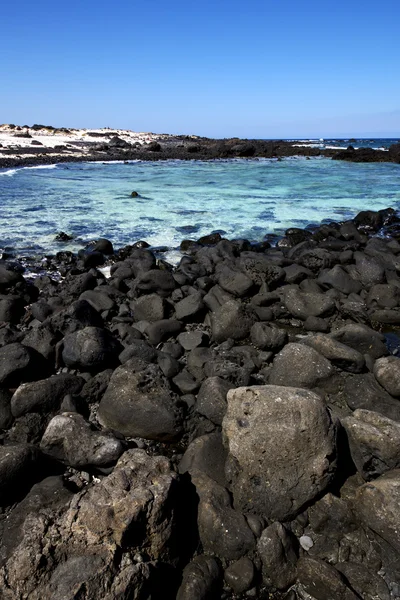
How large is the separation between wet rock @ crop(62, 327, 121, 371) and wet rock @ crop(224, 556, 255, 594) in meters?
3.52

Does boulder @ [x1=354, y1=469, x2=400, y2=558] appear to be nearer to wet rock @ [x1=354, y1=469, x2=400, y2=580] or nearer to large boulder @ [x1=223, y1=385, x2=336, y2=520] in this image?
wet rock @ [x1=354, y1=469, x2=400, y2=580]

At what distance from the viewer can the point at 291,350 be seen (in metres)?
5.93

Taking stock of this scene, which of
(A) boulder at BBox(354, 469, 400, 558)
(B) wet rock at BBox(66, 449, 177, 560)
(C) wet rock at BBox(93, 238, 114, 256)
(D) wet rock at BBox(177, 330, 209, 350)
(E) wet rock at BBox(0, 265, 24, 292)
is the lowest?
(C) wet rock at BBox(93, 238, 114, 256)

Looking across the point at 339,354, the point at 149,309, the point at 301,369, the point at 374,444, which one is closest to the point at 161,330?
the point at 149,309

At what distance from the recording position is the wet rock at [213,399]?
→ 17.2ft

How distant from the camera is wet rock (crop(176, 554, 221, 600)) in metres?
3.43

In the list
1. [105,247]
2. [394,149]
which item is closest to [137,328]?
[105,247]

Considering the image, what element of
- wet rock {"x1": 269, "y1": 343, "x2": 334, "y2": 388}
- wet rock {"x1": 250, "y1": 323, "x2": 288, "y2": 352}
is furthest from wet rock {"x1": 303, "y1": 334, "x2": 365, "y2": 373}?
wet rock {"x1": 250, "y1": 323, "x2": 288, "y2": 352}

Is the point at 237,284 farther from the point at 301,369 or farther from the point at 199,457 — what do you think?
the point at 199,457

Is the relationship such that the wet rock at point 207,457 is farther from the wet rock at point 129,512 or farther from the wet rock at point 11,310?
the wet rock at point 11,310

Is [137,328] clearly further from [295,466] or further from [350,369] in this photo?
[295,466]

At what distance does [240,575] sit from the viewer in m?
3.60

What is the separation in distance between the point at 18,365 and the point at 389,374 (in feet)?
16.2

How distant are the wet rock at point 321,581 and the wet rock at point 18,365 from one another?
4.31m
